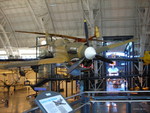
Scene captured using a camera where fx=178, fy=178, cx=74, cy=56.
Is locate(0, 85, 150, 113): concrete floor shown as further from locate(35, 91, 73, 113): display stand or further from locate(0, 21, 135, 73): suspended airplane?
locate(35, 91, 73, 113): display stand

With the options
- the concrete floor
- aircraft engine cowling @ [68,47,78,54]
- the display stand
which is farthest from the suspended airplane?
the display stand

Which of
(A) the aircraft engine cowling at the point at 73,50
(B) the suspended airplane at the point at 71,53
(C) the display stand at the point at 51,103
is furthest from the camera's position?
(A) the aircraft engine cowling at the point at 73,50

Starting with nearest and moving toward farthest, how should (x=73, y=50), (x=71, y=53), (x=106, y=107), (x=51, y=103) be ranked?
(x=51, y=103) < (x=106, y=107) < (x=73, y=50) < (x=71, y=53)

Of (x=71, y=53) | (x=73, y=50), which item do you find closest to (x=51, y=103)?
(x=73, y=50)

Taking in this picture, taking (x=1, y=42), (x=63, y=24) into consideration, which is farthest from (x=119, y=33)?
(x=1, y=42)

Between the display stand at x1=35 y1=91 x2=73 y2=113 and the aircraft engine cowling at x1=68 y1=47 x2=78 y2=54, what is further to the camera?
the aircraft engine cowling at x1=68 y1=47 x2=78 y2=54

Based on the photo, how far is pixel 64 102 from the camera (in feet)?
11.7

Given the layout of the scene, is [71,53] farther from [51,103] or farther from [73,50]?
[51,103]

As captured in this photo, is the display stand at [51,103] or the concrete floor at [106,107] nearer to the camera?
the display stand at [51,103]

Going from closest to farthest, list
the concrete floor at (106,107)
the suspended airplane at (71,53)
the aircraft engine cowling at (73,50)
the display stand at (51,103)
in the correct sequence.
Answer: the display stand at (51,103) < the concrete floor at (106,107) < the suspended airplane at (71,53) < the aircraft engine cowling at (73,50)

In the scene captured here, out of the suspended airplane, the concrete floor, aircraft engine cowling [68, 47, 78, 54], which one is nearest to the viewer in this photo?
the concrete floor

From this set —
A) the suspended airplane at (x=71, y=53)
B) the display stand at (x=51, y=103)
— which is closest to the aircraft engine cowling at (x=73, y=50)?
the suspended airplane at (x=71, y=53)

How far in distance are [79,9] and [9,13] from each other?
10.7m

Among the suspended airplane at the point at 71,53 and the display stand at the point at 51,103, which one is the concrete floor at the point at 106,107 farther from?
the display stand at the point at 51,103
